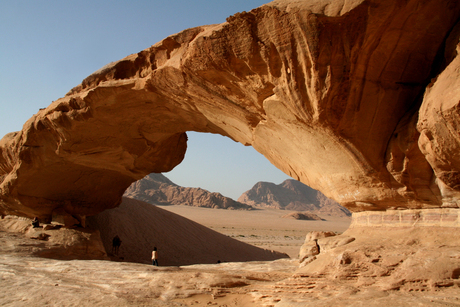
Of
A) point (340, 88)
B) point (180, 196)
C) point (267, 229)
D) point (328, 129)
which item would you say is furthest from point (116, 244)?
point (180, 196)

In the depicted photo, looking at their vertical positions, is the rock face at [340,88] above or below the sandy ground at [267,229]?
above

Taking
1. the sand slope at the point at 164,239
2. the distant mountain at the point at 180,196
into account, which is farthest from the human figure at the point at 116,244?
the distant mountain at the point at 180,196

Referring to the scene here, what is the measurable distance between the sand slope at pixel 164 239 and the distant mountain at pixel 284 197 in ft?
254

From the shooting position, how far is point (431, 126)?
11.0 feet

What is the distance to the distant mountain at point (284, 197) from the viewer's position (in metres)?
93.9

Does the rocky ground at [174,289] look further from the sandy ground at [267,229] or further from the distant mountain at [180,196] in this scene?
the distant mountain at [180,196]

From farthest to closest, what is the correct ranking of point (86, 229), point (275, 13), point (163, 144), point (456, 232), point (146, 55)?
point (86, 229)
point (163, 144)
point (146, 55)
point (275, 13)
point (456, 232)

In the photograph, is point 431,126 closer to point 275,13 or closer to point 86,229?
point 275,13

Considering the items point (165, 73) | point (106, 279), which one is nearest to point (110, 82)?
point (165, 73)

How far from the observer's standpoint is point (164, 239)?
1371cm

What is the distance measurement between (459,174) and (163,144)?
7.23 m

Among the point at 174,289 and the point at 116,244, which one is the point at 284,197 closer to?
the point at 116,244

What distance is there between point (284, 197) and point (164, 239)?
296ft

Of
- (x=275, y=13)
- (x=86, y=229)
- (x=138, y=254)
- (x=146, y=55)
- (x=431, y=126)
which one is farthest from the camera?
(x=138, y=254)
